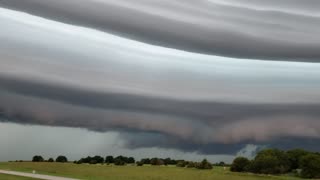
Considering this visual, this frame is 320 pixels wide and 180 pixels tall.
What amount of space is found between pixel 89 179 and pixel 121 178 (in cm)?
875

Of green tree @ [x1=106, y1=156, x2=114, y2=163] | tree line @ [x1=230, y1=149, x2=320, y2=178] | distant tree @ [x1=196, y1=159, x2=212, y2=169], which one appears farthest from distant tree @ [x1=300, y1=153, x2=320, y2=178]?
green tree @ [x1=106, y1=156, x2=114, y2=163]

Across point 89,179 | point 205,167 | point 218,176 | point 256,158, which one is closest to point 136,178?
point 89,179

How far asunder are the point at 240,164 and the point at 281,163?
21.2m

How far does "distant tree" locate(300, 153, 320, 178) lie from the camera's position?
536ft

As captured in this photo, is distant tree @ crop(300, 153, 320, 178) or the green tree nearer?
distant tree @ crop(300, 153, 320, 178)

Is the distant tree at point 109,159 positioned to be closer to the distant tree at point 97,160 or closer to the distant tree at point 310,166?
the distant tree at point 97,160

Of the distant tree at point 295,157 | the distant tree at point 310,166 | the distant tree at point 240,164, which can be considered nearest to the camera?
the distant tree at point 240,164

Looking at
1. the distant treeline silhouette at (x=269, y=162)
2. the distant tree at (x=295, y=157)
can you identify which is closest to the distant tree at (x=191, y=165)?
the distant treeline silhouette at (x=269, y=162)

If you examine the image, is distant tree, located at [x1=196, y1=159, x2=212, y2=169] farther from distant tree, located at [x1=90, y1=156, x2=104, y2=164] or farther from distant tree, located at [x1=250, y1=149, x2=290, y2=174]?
distant tree, located at [x1=90, y1=156, x2=104, y2=164]

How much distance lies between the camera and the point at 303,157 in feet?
581

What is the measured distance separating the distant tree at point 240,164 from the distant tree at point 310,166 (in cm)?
1608

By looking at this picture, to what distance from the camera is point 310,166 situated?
550 feet

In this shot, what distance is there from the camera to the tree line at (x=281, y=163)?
165 meters

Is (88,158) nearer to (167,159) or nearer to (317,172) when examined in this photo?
(167,159)
